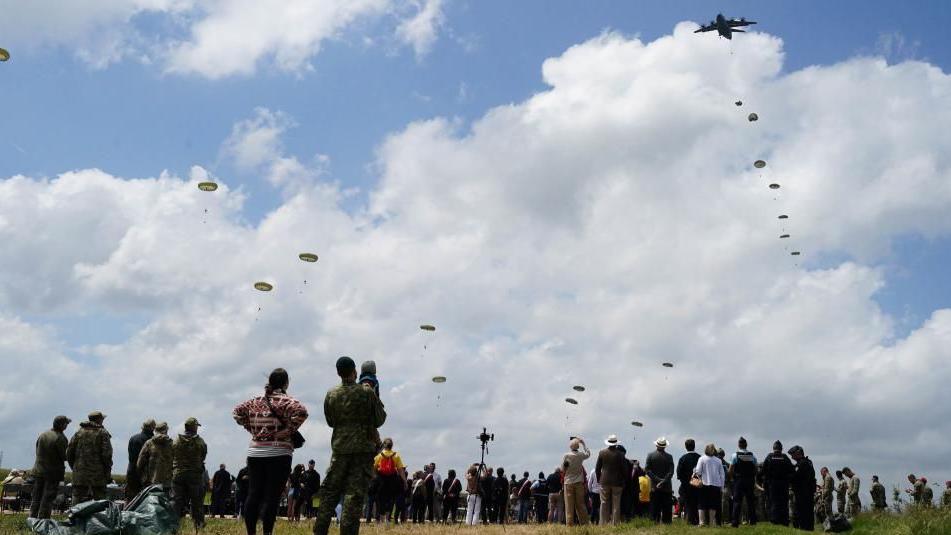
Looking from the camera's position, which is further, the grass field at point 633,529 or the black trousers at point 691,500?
the black trousers at point 691,500

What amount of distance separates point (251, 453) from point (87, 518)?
270 cm

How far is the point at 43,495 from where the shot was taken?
1535cm

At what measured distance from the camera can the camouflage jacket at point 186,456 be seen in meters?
13.9

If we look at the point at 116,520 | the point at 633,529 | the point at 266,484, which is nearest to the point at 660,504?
the point at 633,529

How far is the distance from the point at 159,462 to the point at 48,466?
7.82 feet

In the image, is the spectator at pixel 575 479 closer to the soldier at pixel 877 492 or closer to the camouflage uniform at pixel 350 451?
the camouflage uniform at pixel 350 451

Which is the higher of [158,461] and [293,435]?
[293,435]

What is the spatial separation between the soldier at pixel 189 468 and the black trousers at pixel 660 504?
1104cm

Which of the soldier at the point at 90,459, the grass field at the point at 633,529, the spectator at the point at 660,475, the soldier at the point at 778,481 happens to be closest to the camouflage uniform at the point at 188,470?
the grass field at the point at 633,529

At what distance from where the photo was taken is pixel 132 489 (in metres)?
15.3

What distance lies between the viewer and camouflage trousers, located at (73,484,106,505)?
14.3 meters

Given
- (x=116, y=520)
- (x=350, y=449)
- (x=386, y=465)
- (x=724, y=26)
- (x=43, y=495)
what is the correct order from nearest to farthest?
(x=350, y=449)
(x=116, y=520)
(x=43, y=495)
(x=386, y=465)
(x=724, y=26)

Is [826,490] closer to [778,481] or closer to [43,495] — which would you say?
[778,481]

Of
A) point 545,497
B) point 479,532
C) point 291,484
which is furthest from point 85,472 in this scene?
point 545,497
